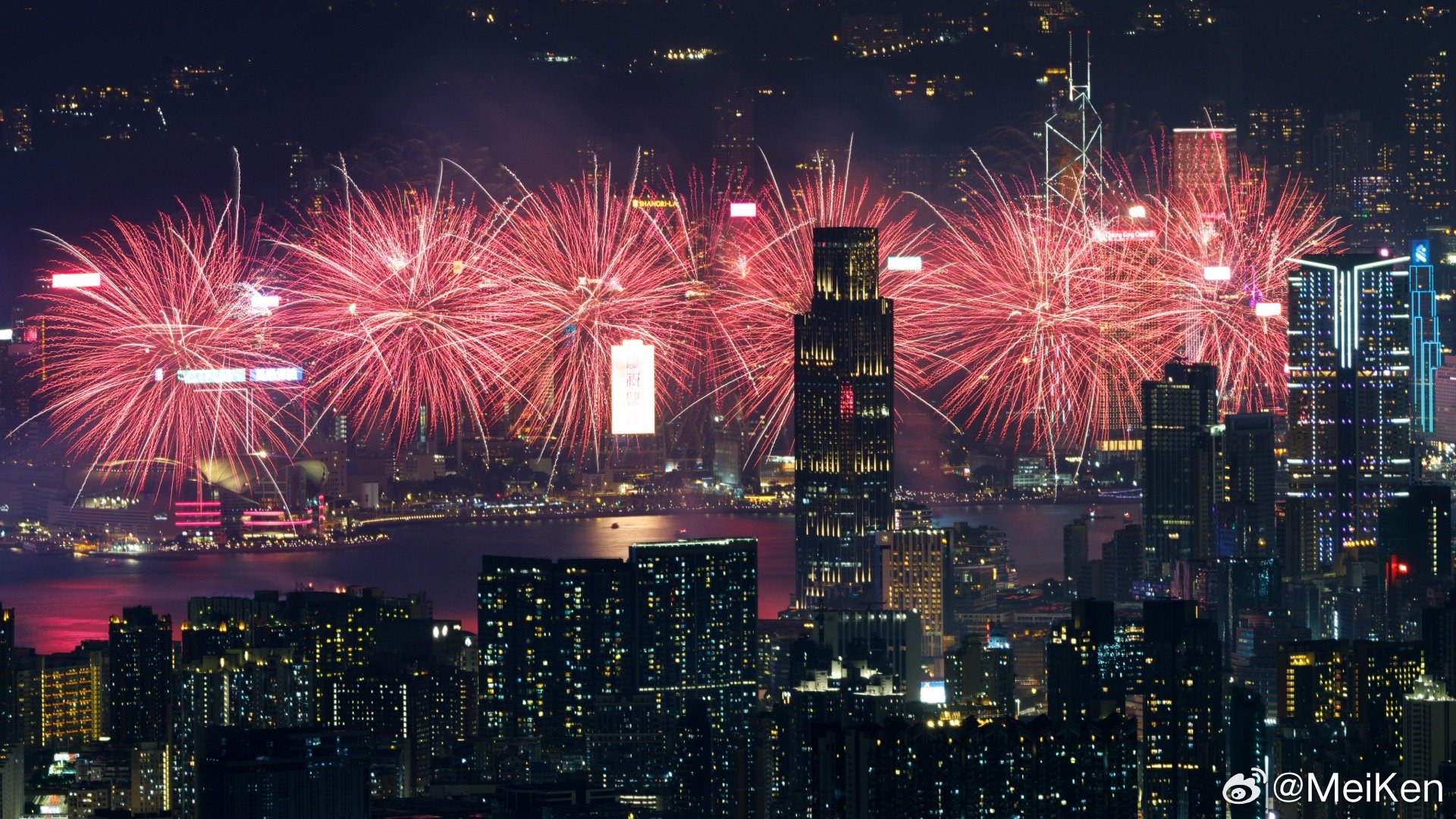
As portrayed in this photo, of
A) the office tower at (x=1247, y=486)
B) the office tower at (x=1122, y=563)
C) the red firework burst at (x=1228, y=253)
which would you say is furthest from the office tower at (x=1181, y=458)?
the red firework burst at (x=1228, y=253)

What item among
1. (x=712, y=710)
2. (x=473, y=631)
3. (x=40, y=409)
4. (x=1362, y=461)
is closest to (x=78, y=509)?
(x=40, y=409)

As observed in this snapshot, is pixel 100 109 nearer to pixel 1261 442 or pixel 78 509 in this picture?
pixel 78 509

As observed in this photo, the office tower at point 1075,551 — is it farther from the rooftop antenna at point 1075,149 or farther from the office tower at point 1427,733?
the office tower at point 1427,733

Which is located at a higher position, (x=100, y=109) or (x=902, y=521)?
(x=100, y=109)

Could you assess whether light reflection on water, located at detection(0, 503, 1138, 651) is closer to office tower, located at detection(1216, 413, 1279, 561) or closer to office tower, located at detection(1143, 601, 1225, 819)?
office tower, located at detection(1216, 413, 1279, 561)

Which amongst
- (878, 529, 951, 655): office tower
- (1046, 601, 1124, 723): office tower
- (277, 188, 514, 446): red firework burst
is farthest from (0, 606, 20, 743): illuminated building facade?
(878, 529, 951, 655): office tower

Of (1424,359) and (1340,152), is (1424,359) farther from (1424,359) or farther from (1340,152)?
(1340,152)

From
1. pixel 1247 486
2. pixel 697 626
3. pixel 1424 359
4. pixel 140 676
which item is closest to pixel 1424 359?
pixel 1424 359
